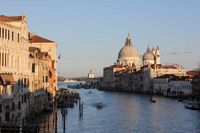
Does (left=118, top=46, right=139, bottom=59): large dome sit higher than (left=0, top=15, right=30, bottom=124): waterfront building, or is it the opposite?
(left=118, top=46, right=139, bottom=59): large dome

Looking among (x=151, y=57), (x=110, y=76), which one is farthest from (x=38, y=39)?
(x=110, y=76)

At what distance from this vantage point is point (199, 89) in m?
71.6

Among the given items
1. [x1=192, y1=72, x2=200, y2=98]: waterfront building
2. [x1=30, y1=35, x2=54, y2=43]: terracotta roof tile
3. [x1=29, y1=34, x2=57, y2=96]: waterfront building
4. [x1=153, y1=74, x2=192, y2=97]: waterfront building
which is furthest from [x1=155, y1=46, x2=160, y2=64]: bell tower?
[x1=30, y1=35, x2=54, y2=43]: terracotta roof tile

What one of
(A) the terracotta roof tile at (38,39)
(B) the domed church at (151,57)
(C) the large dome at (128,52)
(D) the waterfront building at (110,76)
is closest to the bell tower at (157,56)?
(B) the domed church at (151,57)

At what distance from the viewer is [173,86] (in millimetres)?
88500

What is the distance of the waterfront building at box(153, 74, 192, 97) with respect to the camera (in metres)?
81.2

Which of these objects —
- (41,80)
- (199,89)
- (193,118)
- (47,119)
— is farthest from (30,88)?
(199,89)

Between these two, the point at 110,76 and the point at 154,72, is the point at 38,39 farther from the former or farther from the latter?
the point at 110,76

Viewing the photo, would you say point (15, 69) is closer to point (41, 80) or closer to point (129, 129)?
point (129, 129)

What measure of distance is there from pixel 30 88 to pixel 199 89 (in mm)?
42080

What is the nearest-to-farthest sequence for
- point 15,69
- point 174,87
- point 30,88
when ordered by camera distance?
point 15,69, point 30,88, point 174,87

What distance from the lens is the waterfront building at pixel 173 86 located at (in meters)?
81.2

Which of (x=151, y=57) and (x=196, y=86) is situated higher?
(x=151, y=57)

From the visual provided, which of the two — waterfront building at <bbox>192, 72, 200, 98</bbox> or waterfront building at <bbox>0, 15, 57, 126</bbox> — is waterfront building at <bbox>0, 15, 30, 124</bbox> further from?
waterfront building at <bbox>192, 72, 200, 98</bbox>
